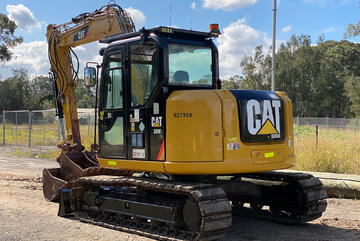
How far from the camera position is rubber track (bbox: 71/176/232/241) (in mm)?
5477

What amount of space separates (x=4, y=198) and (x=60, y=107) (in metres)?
2.39

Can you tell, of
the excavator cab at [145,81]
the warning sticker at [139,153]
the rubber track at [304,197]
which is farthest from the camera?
the rubber track at [304,197]

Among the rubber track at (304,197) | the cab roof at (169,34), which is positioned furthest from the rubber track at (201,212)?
the cab roof at (169,34)

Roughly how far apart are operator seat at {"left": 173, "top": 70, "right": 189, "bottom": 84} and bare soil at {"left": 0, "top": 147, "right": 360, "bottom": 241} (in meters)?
2.40

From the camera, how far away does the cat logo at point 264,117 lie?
6.07 meters

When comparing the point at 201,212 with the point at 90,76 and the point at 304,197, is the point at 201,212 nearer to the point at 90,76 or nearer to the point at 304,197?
the point at 304,197

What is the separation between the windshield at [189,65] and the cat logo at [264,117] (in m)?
1.10

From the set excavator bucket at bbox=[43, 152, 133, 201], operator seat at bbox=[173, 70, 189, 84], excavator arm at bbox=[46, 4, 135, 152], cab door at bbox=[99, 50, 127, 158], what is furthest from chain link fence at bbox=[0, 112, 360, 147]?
operator seat at bbox=[173, 70, 189, 84]

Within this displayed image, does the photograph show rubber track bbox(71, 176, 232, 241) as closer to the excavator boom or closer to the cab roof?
the excavator boom

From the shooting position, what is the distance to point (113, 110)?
22.8 feet

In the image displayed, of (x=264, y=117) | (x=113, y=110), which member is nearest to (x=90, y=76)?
(x=113, y=110)

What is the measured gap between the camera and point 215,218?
217 inches

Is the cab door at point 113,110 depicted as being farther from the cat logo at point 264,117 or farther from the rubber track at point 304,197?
the rubber track at point 304,197

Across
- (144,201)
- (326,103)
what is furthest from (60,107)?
(326,103)
